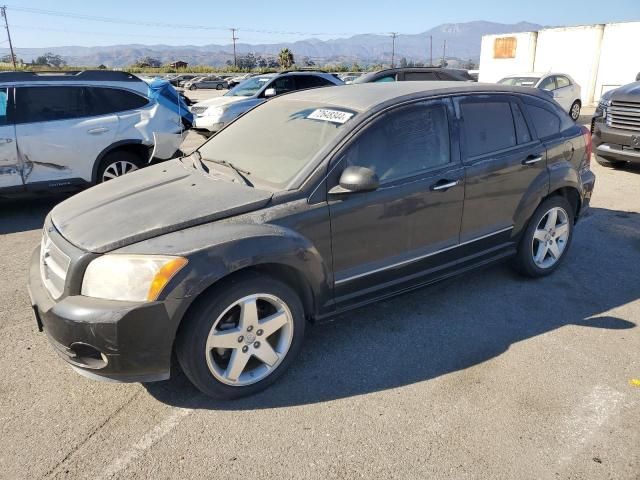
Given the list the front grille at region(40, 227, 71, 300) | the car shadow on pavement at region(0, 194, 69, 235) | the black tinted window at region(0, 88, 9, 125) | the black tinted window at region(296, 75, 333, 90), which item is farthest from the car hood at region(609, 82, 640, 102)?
the black tinted window at region(0, 88, 9, 125)

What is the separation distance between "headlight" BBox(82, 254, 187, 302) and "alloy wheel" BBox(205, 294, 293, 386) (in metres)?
0.37

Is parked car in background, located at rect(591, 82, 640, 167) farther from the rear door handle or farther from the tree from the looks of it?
the tree

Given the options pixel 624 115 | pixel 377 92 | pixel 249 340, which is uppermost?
pixel 377 92

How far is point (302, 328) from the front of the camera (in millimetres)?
3018

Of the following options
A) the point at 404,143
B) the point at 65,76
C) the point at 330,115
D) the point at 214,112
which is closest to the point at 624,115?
the point at 404,143

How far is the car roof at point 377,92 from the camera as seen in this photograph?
341 cm

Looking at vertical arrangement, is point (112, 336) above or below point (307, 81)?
below

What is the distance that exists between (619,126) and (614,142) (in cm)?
26

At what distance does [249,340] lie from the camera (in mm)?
2814

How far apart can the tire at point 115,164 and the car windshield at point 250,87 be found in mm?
5879

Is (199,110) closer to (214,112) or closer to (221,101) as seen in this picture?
(221,101)

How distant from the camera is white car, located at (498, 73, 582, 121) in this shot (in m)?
14.4

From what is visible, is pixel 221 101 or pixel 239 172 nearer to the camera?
pixel 239 172

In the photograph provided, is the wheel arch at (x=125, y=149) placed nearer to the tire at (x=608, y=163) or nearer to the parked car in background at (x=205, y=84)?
the tire at (x=608, y=163)
